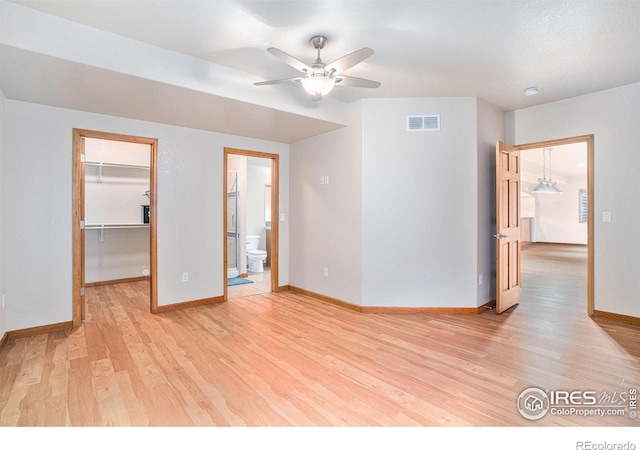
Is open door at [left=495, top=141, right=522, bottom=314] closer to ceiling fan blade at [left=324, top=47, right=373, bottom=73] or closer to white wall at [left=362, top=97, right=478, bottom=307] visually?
white wall at [left=362, top=97, right=478, bottom=307]

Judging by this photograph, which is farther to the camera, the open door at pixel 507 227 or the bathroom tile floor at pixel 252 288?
the bathroom tile floor at pixel 252 288

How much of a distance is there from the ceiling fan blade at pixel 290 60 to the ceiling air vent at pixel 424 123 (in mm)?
1776

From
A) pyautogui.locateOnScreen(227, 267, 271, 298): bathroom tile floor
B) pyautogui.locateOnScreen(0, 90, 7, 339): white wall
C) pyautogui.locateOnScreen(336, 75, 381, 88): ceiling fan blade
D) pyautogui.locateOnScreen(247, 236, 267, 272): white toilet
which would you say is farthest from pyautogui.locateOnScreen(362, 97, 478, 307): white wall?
pyautogui.locateOnScreen(0, 90, 7, 339): white wall

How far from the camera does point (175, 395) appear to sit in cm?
203

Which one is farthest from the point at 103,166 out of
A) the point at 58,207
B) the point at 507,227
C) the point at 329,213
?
the point at 507,227

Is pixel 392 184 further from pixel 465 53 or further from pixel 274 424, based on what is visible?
pixel 274 424

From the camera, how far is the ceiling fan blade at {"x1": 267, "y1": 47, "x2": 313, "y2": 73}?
6.90ft

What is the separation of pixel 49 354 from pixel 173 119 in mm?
2542

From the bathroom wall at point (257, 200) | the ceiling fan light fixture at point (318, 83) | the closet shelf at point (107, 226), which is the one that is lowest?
the closet shelf at point (107, 226)

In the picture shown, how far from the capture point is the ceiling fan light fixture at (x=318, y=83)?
93.3 inches

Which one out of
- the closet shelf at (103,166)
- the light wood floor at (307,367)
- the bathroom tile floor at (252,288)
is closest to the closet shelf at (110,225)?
the closet shelf at (103,166)

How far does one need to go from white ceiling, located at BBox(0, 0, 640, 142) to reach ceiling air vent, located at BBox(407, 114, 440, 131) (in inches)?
13.9

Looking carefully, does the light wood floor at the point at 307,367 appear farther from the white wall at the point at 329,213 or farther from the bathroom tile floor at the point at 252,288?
the bathroom tile floor at the point at 252,288

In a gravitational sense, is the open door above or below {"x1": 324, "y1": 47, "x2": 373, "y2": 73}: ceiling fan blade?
below
